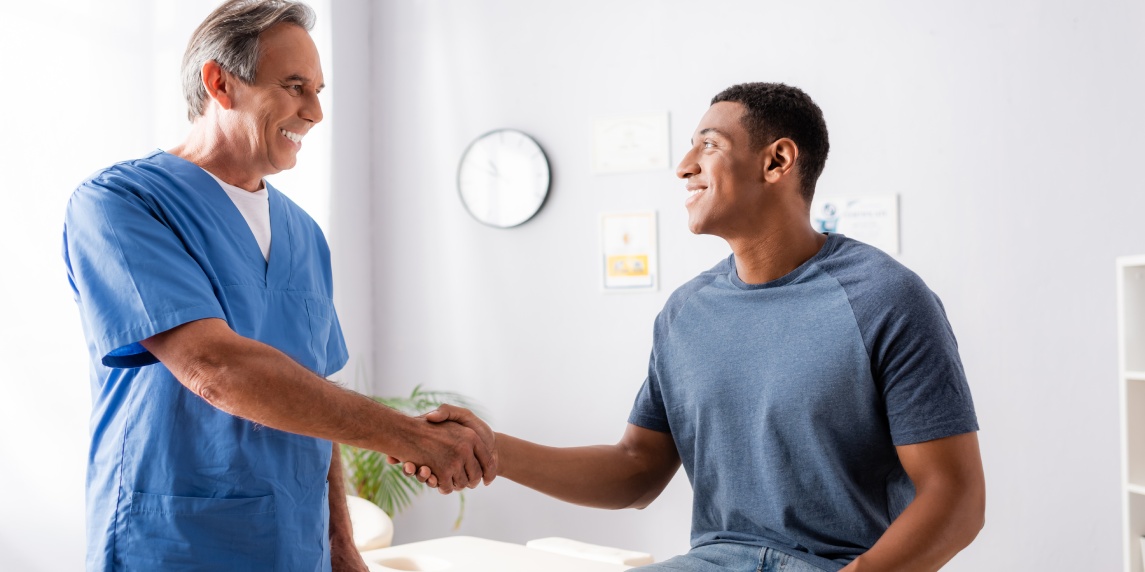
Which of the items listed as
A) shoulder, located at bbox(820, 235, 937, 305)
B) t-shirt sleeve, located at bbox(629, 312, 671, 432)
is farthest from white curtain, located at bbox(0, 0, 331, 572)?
shoulder, located at bbox(820, 235, 937, 305)

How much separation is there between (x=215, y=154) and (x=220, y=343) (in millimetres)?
426

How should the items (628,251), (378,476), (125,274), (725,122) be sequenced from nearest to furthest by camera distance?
(125,274) < (725,122) < (378,476) < (628,251)

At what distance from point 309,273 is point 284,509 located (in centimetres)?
42

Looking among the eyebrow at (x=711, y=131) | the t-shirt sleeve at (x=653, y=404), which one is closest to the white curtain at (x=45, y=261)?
the t-shirt sleeve at (x=653, y=404)

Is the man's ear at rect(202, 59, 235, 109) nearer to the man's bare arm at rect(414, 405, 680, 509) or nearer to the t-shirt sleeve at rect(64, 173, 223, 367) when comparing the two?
the t-shirt sleeve at rect(64, 173, 223, 367)

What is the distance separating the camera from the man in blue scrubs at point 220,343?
132cm

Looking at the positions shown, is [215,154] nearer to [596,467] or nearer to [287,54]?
[287,54]

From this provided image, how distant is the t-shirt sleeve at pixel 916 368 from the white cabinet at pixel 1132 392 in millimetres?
1311

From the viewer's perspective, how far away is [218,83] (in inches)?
62.2

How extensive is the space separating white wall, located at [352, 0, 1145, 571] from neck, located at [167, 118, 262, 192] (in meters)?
2.01

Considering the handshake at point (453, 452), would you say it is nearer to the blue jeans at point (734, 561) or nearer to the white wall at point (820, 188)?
the blue jeans at point (734, 561)

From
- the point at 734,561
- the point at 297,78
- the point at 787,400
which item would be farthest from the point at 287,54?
the point at 734,561

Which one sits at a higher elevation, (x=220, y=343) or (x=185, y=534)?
(x=220, y=343)

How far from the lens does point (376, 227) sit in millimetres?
3938
